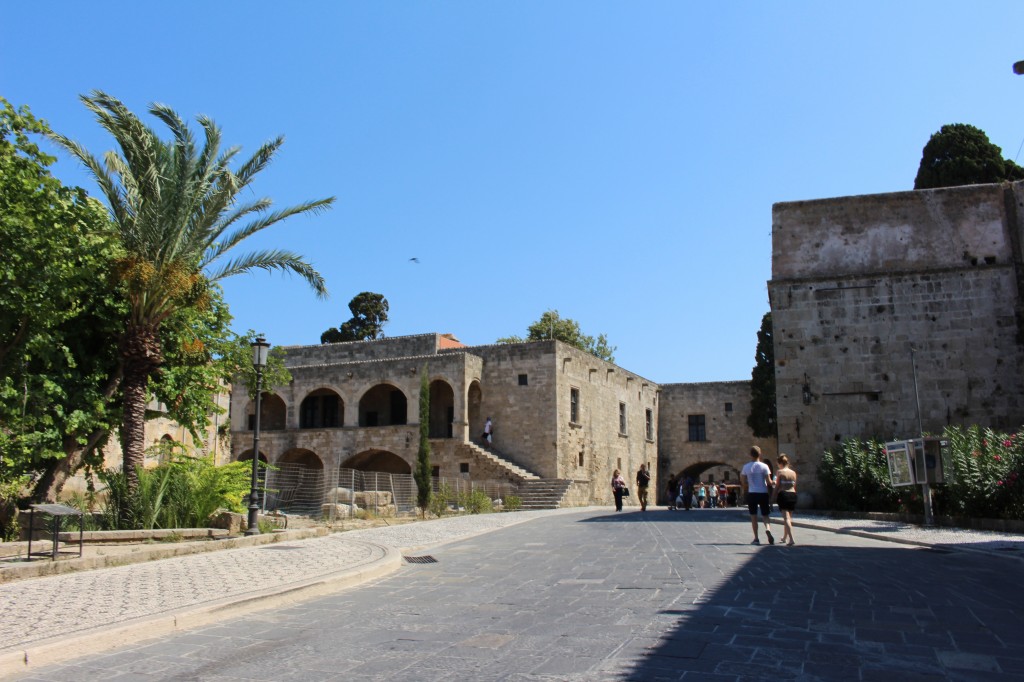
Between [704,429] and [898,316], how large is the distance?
2137 centimetres

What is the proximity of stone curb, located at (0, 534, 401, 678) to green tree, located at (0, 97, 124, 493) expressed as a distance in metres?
6.20

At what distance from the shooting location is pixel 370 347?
39281 mm

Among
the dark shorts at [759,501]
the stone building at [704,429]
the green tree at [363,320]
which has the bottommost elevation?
the dark shorts at [759,501]

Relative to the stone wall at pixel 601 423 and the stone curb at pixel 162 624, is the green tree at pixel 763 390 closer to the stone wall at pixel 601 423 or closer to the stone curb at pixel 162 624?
the stone wall at pixel 601 423

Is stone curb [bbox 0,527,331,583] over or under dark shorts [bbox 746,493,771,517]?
under

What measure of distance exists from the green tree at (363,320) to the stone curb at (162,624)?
53437 millimetres

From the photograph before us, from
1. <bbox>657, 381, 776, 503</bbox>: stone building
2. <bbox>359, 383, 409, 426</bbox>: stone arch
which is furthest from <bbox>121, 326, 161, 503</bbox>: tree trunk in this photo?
<bbox>657, 381, 776, 503</bbox>: stone building

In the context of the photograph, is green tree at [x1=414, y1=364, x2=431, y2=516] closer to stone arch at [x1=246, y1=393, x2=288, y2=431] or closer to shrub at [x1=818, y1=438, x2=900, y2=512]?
shrub at [x1=818, y1=438, x2=900, y2=512]

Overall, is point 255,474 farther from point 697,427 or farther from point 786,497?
point 697,427

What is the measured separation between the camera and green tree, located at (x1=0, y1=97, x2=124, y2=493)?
11.3 metres

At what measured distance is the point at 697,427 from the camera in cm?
4178

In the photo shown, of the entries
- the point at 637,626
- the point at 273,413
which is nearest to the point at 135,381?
the point at 637,626

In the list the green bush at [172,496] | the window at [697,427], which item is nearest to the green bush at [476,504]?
the green bush at [172,496]

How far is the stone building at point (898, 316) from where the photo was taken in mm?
20172
